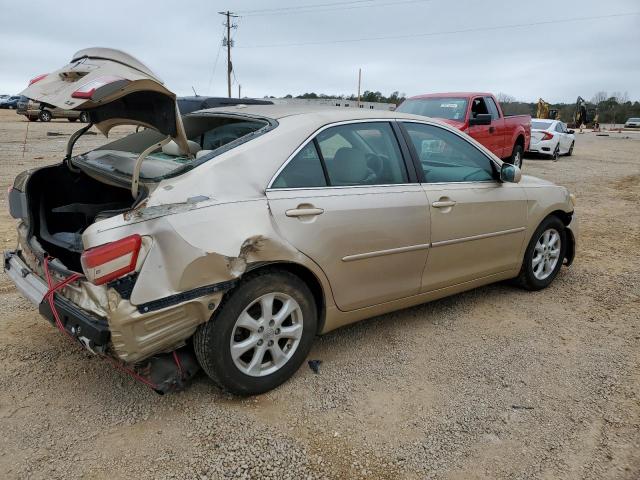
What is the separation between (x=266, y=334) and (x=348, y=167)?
1.16m

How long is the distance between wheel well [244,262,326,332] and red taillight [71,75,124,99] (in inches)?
44.6

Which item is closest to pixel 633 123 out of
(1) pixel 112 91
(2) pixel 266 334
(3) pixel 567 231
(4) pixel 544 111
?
(4) pixel 544 111

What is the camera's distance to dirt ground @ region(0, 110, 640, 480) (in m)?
2.45

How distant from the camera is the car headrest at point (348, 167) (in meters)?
3.19

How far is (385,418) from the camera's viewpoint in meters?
2.80

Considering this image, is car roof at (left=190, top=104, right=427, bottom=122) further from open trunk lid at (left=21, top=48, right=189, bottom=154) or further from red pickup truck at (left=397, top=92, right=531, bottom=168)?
red pickup truck at (left=397, top=92, right=531, bottom=168)

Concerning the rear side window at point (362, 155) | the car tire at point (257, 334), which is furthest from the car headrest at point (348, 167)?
the car tire at point (257, 334)

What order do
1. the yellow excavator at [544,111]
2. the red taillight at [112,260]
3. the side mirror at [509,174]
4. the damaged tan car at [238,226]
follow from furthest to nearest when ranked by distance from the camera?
the yellow excavator at [544,111]
the side mirror at [509,174]
the damaged tan car at [238,226]
the red taillight at [112,260]

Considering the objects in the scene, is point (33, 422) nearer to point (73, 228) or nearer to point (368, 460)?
point (73, 228)

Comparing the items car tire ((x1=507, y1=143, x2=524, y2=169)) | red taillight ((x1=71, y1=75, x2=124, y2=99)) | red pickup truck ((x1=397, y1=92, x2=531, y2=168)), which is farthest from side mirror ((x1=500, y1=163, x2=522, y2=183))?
car tire ((x1=507, y1=143, x2=524, y2=169))

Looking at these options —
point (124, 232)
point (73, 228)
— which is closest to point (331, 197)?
point (124, 232)

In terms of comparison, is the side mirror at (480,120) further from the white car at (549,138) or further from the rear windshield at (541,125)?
the rear windshield at (541,125)

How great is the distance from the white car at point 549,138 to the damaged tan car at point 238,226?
13904 millimetres

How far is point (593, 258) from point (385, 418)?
4.10 meters
